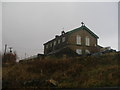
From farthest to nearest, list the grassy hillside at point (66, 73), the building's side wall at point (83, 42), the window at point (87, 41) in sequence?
the window at point (87, 41), the building's side wall at point (83, 42), the grassy hillside at point (66, 73)

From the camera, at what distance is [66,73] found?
6535mm

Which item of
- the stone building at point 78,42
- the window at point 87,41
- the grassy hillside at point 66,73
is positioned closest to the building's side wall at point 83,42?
the stone building at point 78,42

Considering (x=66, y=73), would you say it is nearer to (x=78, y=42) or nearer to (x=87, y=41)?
(x=78, y=42)

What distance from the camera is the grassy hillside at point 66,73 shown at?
17.7 feet

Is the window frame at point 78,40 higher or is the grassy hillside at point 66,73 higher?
the window frame at point 78,40

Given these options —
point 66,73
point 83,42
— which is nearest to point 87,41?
point 83,42

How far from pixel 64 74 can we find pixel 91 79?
110cm

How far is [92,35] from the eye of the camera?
457 inches

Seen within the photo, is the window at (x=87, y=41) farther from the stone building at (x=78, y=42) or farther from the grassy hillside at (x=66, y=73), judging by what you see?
the grassy hillside at (x=66, y=73)

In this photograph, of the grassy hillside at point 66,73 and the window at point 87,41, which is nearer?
the grassy hillside at point 66,73

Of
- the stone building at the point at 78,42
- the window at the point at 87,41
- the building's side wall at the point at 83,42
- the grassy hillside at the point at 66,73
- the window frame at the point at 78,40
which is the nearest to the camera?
the grassy hillside at the point at 66,73

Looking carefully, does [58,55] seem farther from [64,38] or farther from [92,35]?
[92,35]

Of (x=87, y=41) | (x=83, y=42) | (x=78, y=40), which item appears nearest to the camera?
(x=83, y=42)

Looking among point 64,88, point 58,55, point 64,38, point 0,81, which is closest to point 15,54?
point 58,55
